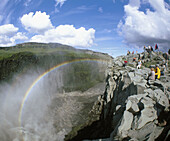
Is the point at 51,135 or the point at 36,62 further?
the point at 36,62

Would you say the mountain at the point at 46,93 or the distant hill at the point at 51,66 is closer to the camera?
the mountain at the point at 46,93

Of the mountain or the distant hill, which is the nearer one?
the mountain

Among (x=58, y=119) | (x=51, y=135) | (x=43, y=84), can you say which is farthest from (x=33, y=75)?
(x=51, y=135)

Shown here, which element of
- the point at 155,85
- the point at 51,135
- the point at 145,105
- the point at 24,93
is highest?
the point at 155,85

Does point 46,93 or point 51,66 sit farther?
point 51,66

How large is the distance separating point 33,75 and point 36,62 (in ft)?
18.0

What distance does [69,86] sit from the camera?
46312 millimetres

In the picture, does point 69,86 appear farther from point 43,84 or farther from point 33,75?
point 33,75

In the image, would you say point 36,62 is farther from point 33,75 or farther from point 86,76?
point 86,76

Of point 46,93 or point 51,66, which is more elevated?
point 51,66

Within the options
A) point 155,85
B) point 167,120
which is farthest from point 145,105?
point 155,85

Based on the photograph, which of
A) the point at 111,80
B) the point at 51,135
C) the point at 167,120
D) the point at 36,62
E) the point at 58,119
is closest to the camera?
the point at 167,120

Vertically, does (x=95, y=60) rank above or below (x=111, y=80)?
above

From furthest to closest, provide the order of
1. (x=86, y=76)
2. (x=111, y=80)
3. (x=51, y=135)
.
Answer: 1. (x=86, y=76)
2. (x=111, y=80)
3. (x=51, y=135)
